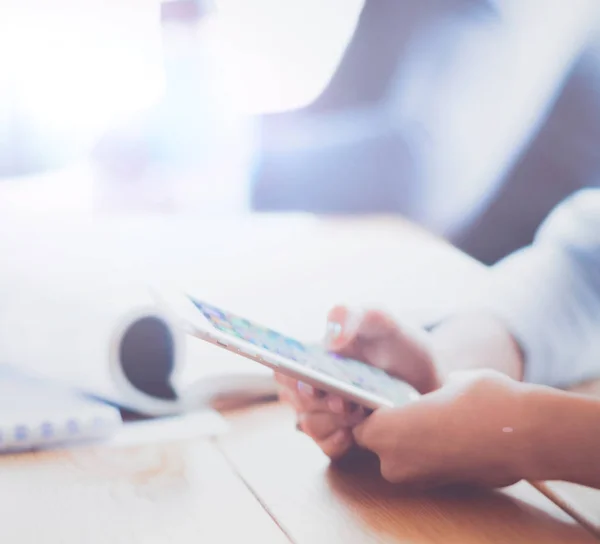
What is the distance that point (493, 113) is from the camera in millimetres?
782

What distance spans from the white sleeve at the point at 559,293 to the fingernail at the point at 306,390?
0.29m

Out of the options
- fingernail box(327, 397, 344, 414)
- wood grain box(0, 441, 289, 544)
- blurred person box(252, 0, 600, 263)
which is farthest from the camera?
blurred person box(252, 0, 600, 263)

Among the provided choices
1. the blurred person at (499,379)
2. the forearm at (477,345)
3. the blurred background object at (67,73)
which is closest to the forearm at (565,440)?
the blurred person at (499,379)

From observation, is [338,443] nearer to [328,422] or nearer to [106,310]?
[328,422]

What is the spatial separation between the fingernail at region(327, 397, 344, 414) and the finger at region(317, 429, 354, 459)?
2cm

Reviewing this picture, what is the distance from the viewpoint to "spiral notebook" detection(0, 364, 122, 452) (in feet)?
2.07

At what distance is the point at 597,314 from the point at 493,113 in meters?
0.25

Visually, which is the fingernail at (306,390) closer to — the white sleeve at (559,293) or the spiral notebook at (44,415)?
the spiral notebook at (44,415)

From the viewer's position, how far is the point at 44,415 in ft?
2.12

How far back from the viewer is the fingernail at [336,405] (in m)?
0.58

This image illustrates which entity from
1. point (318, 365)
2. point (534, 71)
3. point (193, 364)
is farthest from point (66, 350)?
point (534, 71)

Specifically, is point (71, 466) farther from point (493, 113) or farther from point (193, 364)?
point (493, 113)

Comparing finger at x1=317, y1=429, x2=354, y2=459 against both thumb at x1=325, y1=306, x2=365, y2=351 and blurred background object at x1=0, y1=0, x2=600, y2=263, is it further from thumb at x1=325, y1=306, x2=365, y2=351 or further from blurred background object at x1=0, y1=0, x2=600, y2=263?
blurred background object at x1=0, y1=0, x2=600, y2=263

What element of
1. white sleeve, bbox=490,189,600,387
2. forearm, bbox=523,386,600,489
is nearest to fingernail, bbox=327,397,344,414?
forearm, bbox=523,386,600,489
